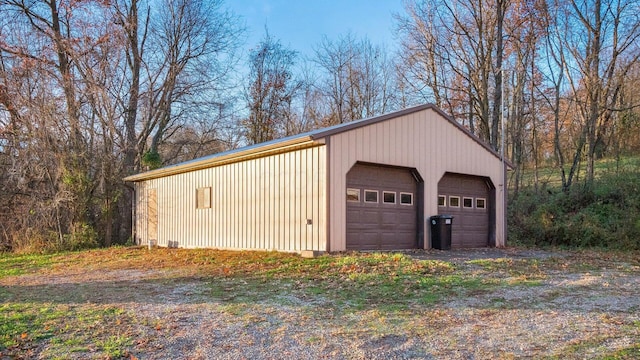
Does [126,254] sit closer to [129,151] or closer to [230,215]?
[230,215]

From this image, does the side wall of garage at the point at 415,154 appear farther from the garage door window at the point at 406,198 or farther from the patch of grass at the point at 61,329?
the patch of grass at the point at 61,329

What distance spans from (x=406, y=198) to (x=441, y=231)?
4.06ft

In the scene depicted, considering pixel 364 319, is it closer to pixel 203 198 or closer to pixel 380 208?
pixel 380 208

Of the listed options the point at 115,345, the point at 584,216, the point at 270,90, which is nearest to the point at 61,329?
the point at 115,345

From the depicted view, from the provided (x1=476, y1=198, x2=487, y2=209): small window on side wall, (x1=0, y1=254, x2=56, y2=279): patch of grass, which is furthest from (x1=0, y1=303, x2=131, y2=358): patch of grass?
(x1=476, y1=198, x2=487, y2=209): small window on side wall

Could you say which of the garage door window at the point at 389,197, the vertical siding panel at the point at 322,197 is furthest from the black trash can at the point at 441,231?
the vertical siding panel at the point at 322,197

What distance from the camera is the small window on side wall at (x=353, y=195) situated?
11109 millimetres

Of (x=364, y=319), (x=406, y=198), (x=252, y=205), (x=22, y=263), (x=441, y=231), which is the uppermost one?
(x=406, y=198)

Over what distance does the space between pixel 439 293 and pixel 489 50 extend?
57.6ft

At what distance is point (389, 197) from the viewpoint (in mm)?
12156

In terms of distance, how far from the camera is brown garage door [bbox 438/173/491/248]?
13.7 metres

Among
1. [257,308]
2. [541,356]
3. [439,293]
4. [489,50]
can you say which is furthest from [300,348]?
[489,50]

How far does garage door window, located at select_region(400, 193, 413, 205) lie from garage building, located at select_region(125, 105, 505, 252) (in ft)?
0.12

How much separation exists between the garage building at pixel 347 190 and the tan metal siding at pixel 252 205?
0.08 feet
